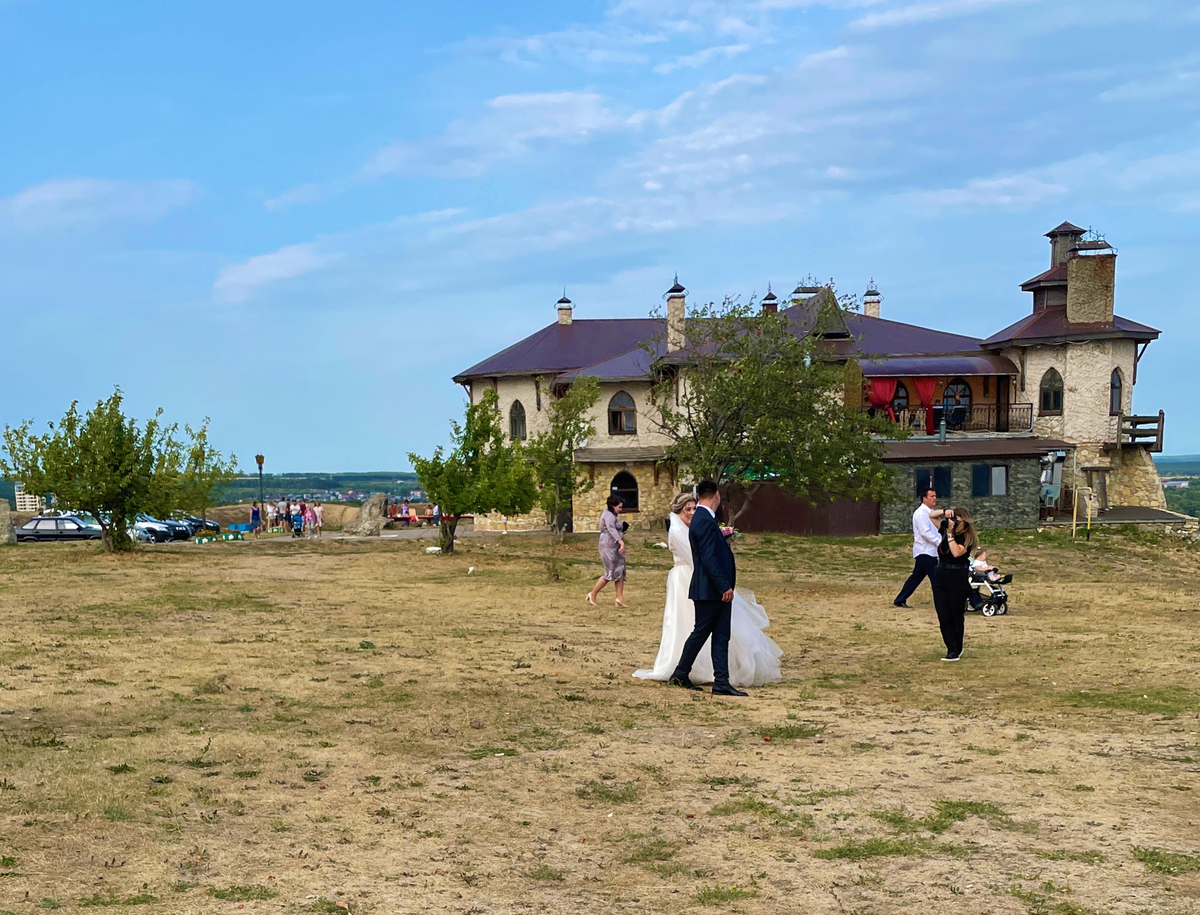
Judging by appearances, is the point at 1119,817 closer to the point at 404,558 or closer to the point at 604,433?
the point at 404,558

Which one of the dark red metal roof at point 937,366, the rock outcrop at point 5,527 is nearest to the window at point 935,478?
the dark red metal roof at point 937,366

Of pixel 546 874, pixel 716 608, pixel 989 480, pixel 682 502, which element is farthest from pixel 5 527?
pixel 546 874

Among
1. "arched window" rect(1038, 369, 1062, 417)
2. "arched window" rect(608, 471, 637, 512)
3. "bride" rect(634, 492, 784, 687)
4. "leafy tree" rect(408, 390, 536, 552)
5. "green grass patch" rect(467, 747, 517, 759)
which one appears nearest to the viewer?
"green grass patch" rect(467, 747, 517, 759)

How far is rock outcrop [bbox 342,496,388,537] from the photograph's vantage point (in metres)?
45.7

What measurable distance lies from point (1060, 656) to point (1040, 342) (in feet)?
121

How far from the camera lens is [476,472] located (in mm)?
30766

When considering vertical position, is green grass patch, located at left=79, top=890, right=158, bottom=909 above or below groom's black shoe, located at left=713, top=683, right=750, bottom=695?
below

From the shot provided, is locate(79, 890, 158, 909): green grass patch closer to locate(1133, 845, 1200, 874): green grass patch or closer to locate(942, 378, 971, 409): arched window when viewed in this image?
locate(1133, 845, 1200, 874): green grass patch

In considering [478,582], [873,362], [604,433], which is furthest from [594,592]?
[873,362]

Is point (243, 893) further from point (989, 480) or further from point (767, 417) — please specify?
point (989, 480)

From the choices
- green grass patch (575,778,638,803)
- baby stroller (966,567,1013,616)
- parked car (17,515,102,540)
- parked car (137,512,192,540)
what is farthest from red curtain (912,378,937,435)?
green grass patch (575,778,638,803)

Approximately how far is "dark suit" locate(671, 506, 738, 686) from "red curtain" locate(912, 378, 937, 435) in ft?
128

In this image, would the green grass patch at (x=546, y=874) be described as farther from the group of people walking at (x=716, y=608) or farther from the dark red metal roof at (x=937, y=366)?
the dark red metal roof at (x=937, y=366)

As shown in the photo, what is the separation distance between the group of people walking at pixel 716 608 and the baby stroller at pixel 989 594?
16.7 feet
